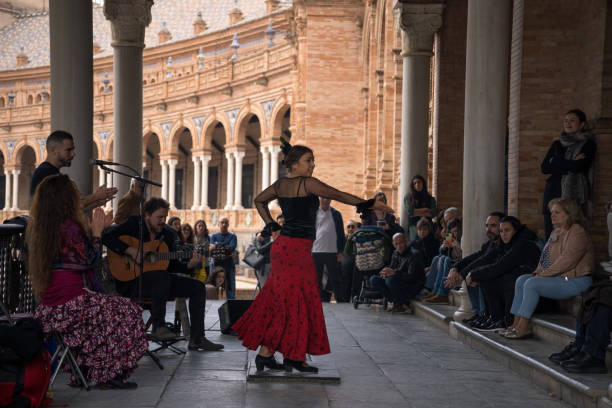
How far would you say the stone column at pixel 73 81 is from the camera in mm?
7285

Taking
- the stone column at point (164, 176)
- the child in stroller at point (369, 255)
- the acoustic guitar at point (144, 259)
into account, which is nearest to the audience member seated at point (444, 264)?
the child in stroller at point (369, 255)

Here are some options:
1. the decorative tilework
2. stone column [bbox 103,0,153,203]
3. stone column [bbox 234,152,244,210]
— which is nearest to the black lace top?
stone column [bbox 103,0,153,203]

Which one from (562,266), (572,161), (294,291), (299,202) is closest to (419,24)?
(572,161)

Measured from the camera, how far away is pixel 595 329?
15.6ft

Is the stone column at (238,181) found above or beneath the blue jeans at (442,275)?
above

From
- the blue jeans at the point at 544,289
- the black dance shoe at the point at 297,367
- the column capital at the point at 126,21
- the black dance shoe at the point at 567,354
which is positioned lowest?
the black dance shoe at the point at 297,367

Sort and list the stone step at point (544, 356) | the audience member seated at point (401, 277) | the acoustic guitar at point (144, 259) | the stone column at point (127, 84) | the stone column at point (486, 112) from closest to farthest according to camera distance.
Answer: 1. the stone step at point (544, 356)
2. the acoustic guitar at point (144, 259)
3. the stone column at point (486, 112)
4. the audience member seated at point (401, 277)
5. the stone column at point (127, 84)

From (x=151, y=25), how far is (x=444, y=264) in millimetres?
46083

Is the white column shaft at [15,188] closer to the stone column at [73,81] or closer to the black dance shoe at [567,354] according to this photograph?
the stone column at [73,81]

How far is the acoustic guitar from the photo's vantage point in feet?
19.6

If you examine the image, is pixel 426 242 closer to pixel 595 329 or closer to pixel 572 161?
pixel 572 161

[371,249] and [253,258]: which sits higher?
[371,249]

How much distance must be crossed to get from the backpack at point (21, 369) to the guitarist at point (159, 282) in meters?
1.75

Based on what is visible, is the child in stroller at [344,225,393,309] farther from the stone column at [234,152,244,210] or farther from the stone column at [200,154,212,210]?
the stone column at [200,154,212,210]
